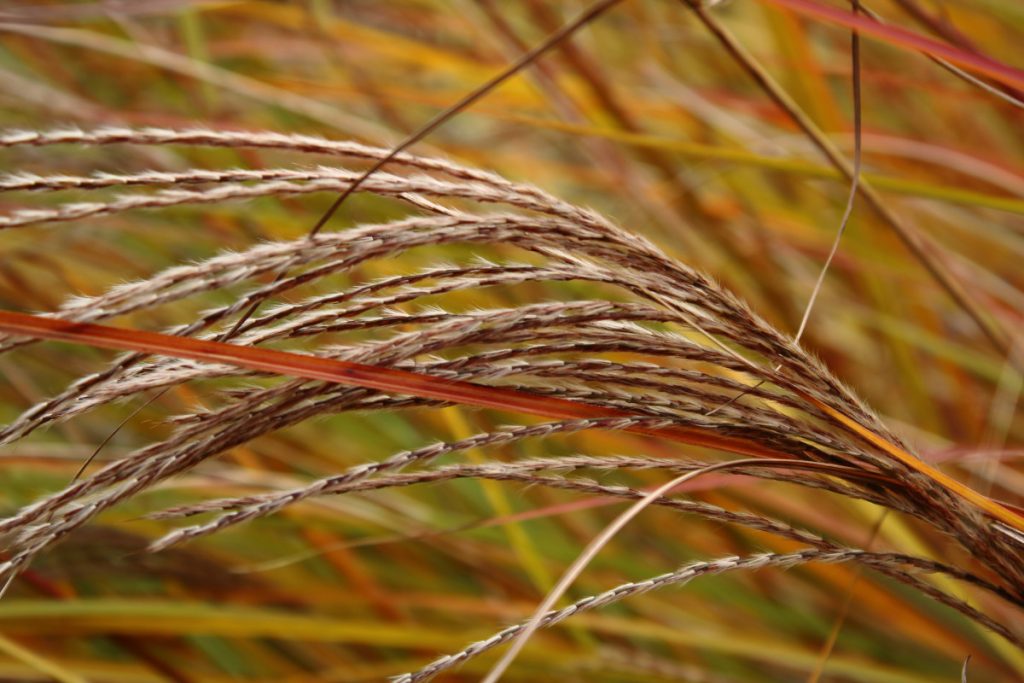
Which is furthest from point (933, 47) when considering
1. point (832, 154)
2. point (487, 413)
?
point (487, 413)

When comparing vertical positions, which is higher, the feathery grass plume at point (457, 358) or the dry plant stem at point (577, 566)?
the feathery grass plume at point (457, 358)

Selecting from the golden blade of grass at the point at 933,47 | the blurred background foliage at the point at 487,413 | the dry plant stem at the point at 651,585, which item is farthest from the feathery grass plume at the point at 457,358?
the blurred background foliage at the point at 487,413

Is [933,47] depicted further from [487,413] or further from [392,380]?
[487,413]

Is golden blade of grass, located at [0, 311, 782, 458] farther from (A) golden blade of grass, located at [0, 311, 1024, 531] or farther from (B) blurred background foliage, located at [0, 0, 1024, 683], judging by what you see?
(B) blurred background foliage, located at [0, 0, 1024, 683]

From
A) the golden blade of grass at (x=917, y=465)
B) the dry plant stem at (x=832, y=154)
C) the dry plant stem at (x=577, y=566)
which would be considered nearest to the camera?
the dry plant stem at (x=577, y=566)

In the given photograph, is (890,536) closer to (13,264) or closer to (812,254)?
(812,254)

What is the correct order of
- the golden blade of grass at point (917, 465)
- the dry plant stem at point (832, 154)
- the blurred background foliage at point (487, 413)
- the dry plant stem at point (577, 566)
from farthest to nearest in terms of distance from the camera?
the blurred background foliage at point (487, 413) → the dry plant stem at point (832, 154) → the golden blade of grass at point (917, 465) → the dry plant stem at point (577, 566)

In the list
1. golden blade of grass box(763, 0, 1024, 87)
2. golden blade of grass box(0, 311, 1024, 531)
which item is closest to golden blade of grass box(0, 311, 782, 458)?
golden blade of grass box(0, 311, 1024, 531)

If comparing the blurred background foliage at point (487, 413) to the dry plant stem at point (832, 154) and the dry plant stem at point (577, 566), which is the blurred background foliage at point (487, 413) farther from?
the dry plant stem at point (577, 566)

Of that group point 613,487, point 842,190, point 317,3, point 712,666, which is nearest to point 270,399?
point 613,487
